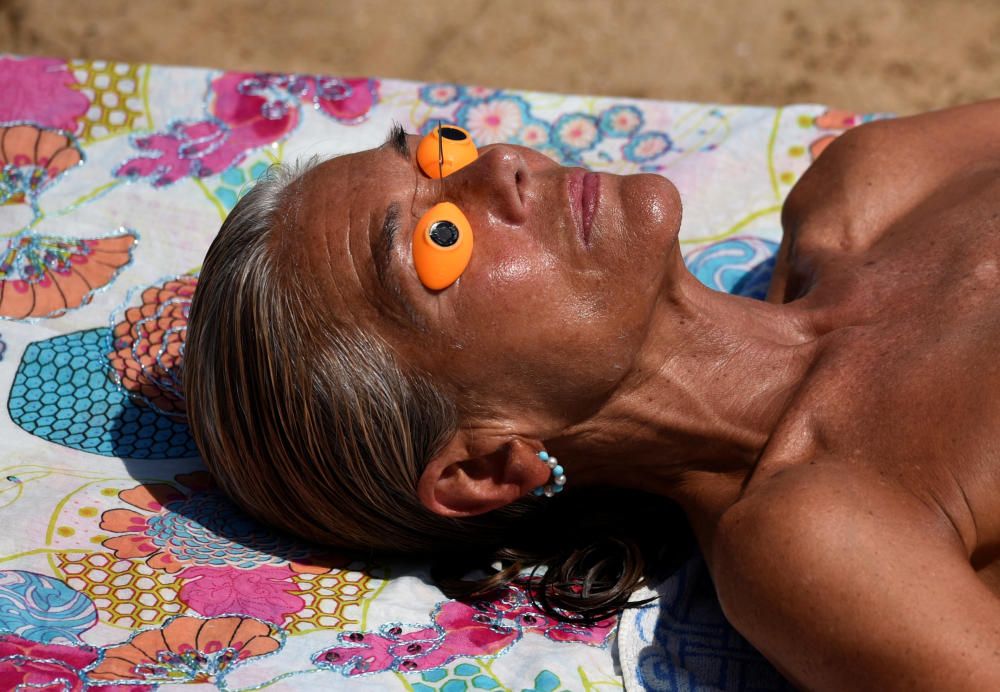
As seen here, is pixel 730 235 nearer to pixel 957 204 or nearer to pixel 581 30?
pixel 957 204

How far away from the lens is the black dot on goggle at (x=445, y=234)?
7.38 ft

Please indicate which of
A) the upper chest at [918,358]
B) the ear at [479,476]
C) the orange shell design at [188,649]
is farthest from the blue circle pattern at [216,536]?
the upper chest at [918,358]

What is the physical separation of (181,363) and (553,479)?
132 centimetres

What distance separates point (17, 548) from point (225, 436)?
1.73 ft

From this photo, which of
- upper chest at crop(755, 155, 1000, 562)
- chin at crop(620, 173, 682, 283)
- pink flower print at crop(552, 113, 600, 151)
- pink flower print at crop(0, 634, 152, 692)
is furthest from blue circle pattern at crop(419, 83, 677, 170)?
pink flower print at crop(0, 634, 152, 692)

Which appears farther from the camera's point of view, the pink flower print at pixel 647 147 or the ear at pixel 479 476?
the pink flower print at pixel 647 147

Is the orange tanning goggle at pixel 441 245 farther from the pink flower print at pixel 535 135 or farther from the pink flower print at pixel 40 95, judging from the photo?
the pink flower print at pixel 40 95

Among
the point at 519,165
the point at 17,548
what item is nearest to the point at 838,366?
the point at 519,165

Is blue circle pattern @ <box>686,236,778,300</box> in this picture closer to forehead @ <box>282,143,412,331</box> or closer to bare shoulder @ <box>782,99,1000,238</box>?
bare shoulder @ <box>782,99,1000,238</box>

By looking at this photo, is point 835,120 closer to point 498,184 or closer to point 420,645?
point 498,184

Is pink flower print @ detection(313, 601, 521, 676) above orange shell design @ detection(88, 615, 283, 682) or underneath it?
underneath

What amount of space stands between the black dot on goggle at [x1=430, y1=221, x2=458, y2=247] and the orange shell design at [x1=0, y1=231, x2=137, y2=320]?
160 centimetres

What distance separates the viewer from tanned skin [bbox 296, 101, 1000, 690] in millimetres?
2049

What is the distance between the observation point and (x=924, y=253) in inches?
105
